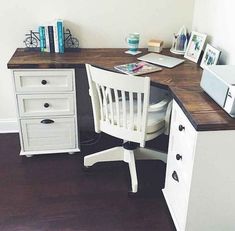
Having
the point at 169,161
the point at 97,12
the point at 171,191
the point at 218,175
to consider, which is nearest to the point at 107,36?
the point at 97,12

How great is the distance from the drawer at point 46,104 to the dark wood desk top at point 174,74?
23cm

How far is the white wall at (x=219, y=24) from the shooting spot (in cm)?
201

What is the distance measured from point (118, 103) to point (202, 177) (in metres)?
0.69

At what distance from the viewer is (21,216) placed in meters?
1.96

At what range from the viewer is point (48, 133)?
8.02 ft

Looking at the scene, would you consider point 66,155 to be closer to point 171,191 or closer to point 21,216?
point 21,216

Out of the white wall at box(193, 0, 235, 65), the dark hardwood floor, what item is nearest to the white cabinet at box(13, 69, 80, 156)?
the dark hardwood floor

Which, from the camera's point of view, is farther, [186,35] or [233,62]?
[186,35]

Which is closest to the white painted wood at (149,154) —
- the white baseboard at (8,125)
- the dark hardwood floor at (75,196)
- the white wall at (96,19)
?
the dark hardwood floor at (75,196)

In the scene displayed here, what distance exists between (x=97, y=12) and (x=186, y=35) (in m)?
0.73

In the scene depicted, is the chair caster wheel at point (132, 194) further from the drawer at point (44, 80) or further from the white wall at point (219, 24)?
the white wall at point (219, 24)

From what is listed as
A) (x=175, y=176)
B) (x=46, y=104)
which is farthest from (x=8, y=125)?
(x=175, y=176)

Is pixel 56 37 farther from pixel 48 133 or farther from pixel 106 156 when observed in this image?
pixel 106 156

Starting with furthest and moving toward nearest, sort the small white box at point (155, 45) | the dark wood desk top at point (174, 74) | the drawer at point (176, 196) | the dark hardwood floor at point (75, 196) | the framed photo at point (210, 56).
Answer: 1. the small white box at point (155, 45)
2. the framed photo at point (210, 56)
3. the dark hardwood floor at point (75, 196)
4. the drawer at point (176, 196)
5. the dark wood desk top at point (174, 74)
